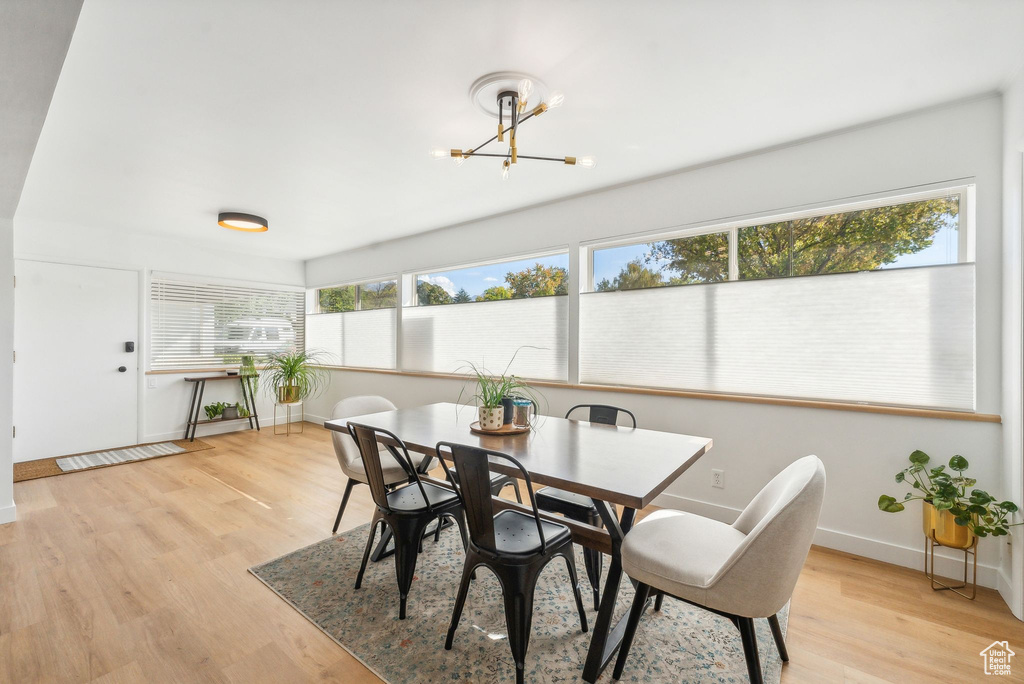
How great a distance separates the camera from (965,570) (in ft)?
6.96

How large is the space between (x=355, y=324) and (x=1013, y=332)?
5957mm

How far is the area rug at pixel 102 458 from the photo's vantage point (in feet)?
13.2

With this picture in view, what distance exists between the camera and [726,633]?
6.23 ft

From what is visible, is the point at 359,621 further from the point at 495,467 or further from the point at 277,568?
the point at 495,467

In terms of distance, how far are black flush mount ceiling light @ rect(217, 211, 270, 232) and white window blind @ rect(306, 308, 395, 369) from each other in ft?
5.58

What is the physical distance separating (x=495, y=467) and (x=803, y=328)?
7.14 ft

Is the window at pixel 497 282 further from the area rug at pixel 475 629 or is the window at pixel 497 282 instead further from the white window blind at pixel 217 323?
the white window blind at pixel 217 323

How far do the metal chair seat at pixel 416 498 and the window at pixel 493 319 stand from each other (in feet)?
6.05

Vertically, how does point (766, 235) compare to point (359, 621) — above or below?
above

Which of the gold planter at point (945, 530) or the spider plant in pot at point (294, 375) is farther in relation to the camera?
the spider plant in pot at point (294, 375)

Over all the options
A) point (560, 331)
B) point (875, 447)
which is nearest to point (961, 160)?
point (875, 447)

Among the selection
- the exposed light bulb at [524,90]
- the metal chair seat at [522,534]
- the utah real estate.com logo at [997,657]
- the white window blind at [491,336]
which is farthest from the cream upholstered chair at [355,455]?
the utah real estate.com logo at [997,657]

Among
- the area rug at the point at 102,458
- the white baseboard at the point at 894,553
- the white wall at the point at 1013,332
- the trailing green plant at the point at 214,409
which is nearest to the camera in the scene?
the white wall at the point at 1013,332

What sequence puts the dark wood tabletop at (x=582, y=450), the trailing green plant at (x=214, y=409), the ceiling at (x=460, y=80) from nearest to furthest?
1. the dark wood tabletop at (x=582, y=450)
2. the ceiling at (x=460, y=80)
3. the trailing green plant at (x=214, y=409)
